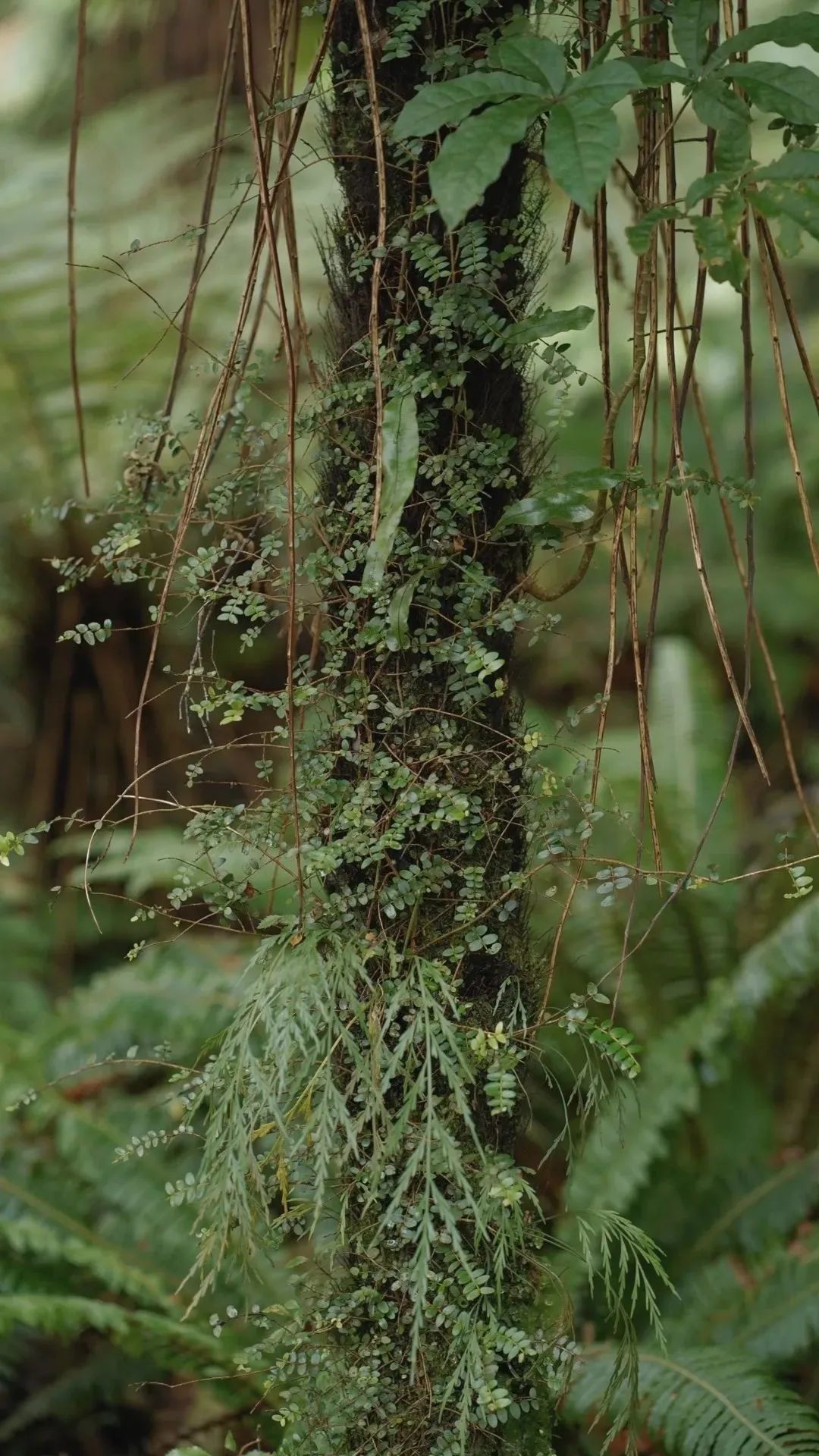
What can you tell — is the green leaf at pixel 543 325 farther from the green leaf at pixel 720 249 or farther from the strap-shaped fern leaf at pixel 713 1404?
the strap-shaped fern leaf at pixel 713 1404

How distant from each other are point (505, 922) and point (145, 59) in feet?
15.0

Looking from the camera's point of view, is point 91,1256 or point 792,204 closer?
point 792,204

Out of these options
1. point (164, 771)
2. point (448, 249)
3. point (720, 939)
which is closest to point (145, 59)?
point (164, 771)

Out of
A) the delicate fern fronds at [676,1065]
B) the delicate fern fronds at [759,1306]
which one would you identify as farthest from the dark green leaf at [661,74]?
the delicate fern fronds at [759,1306]

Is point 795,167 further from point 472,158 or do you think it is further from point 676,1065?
point 676,1065

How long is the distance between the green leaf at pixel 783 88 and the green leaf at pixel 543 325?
20 centimetres

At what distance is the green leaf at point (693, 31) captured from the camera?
36.4 inches

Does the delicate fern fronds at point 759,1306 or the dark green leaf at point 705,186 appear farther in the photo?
the delicate fern fronds at point 759,1306

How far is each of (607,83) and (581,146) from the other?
0.07 meters

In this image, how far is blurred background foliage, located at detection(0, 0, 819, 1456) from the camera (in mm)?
1837

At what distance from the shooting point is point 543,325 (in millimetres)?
993

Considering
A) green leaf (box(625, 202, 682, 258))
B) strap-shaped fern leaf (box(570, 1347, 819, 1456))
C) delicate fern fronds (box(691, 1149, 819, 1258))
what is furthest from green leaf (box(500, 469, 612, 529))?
delicate fern fronds (box(691, 1149, 819, 1258))

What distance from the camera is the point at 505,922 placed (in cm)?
111

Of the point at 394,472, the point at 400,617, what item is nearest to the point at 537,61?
the point at 394,472
